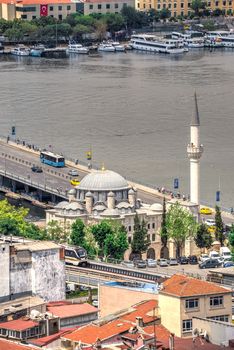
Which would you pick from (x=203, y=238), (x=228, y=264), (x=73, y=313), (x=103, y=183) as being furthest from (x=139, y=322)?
(x=103, y=183)

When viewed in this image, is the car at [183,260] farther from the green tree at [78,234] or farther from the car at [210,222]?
the car at [210,222]

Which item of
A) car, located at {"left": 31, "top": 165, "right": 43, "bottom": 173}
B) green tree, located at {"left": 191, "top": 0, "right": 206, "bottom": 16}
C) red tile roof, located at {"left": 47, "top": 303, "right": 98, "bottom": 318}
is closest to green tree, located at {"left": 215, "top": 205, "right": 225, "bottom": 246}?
car, located at {"left": 31, "top": 165, "right": 43, "bottom": 173}

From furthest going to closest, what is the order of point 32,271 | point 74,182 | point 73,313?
point 74,182
point 32,271
point 73,313

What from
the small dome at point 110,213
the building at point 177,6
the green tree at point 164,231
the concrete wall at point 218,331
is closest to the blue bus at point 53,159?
the small dome at point 110,213

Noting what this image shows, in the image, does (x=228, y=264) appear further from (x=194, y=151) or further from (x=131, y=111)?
(x=131, y=111)

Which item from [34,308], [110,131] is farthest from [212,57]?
[34,308]

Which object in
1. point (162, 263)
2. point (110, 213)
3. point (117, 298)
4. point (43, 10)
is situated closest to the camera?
point (117, 298)
